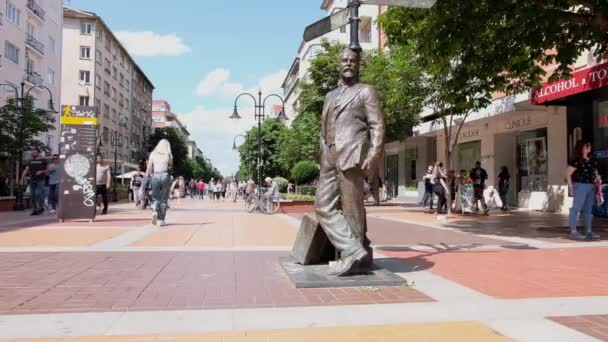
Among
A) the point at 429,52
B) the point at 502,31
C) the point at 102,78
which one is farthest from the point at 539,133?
the point at 102,78

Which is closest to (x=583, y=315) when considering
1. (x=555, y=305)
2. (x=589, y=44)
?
(x=555, y=305)

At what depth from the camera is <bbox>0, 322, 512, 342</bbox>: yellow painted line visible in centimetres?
336

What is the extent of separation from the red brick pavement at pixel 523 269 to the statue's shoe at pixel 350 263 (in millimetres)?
1053

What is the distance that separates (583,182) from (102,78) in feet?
214

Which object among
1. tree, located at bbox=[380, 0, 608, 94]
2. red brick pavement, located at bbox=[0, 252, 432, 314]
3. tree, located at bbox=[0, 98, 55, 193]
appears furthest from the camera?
tree, located at bbox=[0, 98, 55, 193]

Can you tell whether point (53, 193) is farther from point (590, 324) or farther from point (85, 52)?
point (85, 52)

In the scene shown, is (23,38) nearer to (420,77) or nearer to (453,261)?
(420,77)

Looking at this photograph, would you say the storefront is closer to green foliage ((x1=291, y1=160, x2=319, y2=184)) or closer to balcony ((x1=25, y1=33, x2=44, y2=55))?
green foliage ((x1=291, y1=160, x2=319, y2=184))

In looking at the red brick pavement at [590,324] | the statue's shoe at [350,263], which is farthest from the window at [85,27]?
the red brick pavement at [590,324]

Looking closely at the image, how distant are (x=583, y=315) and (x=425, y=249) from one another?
13.5ft

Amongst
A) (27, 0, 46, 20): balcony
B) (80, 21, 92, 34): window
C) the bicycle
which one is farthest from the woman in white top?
(80, 21, 92, 34): window

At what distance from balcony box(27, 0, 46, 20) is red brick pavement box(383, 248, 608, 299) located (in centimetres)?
4656

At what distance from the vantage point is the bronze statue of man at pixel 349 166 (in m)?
5.28

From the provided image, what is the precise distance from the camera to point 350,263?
5.17 meters
